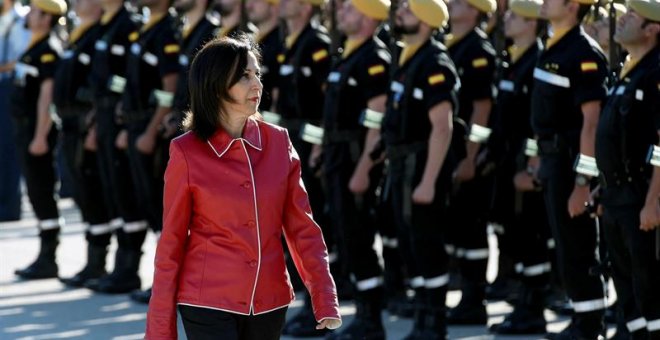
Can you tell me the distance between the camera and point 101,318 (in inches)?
398

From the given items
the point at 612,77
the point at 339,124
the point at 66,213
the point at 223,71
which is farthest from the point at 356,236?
the point at 66,213

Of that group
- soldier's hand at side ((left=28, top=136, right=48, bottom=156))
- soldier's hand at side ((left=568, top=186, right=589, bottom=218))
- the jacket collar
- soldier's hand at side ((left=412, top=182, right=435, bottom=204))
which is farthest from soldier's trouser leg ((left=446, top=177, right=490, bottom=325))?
the jacket collar

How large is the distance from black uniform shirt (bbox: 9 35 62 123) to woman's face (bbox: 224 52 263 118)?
6687 mm

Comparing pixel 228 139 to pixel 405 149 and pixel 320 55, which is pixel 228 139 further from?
pixel 320 55

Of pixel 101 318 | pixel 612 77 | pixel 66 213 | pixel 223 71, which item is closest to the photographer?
pixel 223 71

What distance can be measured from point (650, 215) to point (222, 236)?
274 cm

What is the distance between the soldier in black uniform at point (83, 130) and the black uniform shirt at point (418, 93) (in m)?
3.45

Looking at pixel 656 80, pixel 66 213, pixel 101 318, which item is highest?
pixel 656 80

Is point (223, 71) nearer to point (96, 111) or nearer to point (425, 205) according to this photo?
point (425, 205)

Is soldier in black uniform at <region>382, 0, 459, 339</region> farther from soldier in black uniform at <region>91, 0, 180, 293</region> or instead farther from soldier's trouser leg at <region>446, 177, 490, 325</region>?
soldier in black uniform at <region>91, 0, 180, 293</region>

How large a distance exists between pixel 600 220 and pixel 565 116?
56cm

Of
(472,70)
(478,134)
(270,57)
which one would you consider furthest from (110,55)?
(478,134)

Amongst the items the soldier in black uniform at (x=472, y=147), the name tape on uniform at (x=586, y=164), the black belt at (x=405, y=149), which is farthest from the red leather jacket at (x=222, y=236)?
the soldier in black uniform at (x=472, y=147)

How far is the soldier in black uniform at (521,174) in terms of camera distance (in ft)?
30.1
